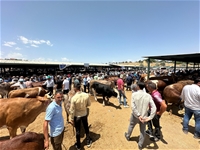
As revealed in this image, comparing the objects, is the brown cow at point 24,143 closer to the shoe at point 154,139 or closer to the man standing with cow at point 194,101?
the shoe at point 154,139

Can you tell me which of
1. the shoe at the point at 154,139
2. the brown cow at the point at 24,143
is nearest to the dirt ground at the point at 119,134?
the shoe at the point at 154,139

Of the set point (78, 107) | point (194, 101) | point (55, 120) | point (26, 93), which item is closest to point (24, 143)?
point (55, 120)

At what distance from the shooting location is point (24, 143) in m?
1.55

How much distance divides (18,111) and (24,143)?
1.84m

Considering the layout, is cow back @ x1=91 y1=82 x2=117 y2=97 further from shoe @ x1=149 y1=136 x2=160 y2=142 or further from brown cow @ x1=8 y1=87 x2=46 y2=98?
shoe @ x1=149 y1=136 x2=160 y2=142

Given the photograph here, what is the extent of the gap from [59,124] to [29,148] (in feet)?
2.53

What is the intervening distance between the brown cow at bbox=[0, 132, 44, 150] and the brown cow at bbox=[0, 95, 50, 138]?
1725 mm

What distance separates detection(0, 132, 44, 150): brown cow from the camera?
1474 millimetres

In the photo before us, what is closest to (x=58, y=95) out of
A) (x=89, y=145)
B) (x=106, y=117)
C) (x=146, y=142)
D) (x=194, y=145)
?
(x=89, y=145)

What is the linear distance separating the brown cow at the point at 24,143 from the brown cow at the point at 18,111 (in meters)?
1.73

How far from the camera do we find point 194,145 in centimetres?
340

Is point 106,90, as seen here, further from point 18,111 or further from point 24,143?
point 24,143

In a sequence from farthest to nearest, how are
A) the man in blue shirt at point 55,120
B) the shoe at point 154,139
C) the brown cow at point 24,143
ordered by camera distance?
the shoe at point 154,139 < the man in blue shirt at point 55,120 < the brown cow at point 24,143

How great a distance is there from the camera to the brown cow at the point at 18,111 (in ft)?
9.52
